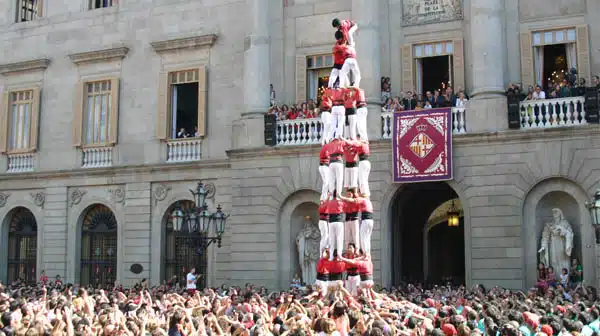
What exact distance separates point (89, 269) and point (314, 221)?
453 inches

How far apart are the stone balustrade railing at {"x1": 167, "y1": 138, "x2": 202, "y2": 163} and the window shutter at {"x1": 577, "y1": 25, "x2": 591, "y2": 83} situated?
50.4ft

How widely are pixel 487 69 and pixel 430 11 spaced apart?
3.70m

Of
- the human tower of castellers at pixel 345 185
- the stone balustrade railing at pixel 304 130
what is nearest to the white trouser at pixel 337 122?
the human tower of castellers at pixel 345 185

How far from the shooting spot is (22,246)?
1503 inches

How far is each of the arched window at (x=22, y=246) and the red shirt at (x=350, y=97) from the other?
22047 millimetres

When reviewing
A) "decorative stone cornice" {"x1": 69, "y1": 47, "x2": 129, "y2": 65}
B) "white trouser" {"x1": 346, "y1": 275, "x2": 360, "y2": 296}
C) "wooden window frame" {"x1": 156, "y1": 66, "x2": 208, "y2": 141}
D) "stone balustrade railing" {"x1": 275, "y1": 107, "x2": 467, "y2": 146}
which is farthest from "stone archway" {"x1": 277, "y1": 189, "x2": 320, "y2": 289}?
"decorative stone cornice" {"x1": 69, "y1": 47, "x2": 129, "y2": 65}

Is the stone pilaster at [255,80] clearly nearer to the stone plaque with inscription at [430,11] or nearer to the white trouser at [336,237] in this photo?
the stone plaque with inscription at [430,11]

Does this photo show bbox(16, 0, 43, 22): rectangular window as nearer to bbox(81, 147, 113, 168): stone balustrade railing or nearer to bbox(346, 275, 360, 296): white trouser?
bbox(81, 147, 113, 168): stone balustrade railing

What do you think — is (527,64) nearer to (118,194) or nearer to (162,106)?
(162,106)

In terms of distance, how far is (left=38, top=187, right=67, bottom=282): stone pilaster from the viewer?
3638 centimetres

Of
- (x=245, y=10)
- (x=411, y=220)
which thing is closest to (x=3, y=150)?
(x=245, y=10)

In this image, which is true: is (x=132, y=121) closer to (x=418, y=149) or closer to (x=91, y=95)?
(x=91, y=95)

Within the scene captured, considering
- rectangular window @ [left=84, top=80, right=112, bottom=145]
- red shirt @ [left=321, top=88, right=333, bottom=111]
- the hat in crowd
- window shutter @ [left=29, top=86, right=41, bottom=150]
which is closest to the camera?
the hat in crowd

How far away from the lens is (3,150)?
38281mm
